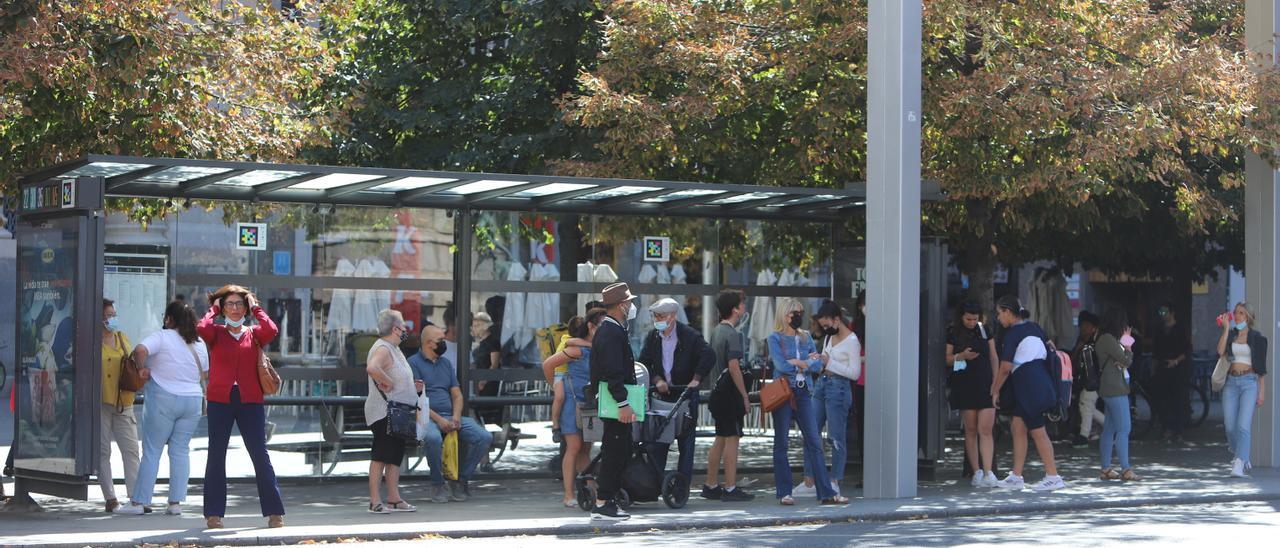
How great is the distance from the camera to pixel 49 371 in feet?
39.8

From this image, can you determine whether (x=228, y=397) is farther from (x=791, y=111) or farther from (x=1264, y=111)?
(x=1264, y=111)

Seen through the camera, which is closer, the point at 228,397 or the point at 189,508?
the point at 228,397

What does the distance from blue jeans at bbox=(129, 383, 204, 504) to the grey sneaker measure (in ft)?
7.34

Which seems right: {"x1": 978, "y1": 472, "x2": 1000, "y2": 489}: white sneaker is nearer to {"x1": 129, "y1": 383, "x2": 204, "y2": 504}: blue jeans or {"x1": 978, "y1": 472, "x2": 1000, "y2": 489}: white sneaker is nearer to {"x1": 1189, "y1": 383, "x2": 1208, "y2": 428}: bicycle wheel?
{"x1": 129, "y1": 383, "x2": 204, "y2": 504}: blue jeans

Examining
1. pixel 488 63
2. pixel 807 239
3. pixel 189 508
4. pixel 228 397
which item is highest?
pixel 488 63

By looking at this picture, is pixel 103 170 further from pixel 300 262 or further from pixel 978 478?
pixel 978 478

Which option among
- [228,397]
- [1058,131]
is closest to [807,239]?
[1058,131]

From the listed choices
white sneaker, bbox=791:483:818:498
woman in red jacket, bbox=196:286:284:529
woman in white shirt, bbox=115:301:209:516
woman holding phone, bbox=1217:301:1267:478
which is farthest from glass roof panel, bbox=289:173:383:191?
woman holding phone, bbox=1217:301:1267:478

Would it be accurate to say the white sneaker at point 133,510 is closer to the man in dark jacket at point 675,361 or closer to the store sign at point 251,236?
the store sign at point 251,236

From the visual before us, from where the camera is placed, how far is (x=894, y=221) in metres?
12.9

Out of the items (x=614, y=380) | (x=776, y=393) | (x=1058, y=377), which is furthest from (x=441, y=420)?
(x=1058, y=377)

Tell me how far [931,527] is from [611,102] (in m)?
5.69

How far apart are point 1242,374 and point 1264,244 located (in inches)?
60.0

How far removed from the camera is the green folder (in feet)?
38.2
